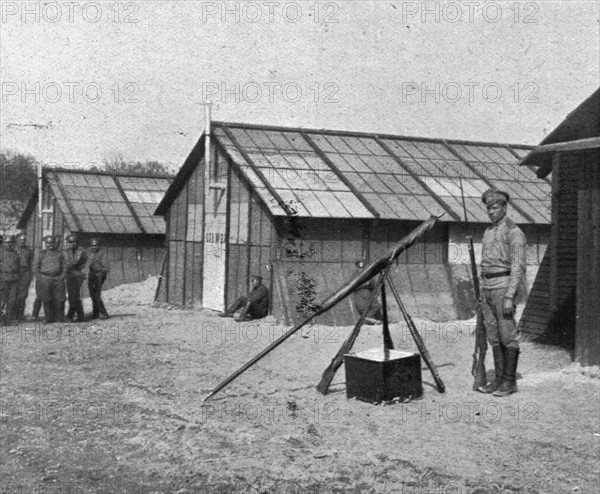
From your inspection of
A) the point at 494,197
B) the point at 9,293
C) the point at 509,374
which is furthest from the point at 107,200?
the point at 509,374

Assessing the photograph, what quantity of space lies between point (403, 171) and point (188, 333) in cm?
782

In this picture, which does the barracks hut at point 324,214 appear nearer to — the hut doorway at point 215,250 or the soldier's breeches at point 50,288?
the hut doorway at point 215,250

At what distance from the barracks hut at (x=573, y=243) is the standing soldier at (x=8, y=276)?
10.4 meters

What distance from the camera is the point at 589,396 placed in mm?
7844

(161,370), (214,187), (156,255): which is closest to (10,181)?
(156,255)

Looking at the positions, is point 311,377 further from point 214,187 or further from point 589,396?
point 214,187

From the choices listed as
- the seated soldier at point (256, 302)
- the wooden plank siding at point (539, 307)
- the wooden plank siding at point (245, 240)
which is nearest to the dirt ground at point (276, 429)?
→ the wooden plank siding at point (539, 307)

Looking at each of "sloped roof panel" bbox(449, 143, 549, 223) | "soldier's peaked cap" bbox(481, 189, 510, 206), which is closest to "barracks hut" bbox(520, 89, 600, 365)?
"soldier's peaked cap" bbox(481, 189, 510, 206)

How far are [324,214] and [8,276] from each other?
22.6ft

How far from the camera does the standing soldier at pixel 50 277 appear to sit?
14.6 meters

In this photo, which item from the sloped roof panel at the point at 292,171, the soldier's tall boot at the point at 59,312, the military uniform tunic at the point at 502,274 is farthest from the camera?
the sloped roof panel at the point at 292,171

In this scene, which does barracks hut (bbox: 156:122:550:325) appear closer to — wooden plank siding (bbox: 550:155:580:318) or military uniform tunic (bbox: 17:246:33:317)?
wooden plank siding (bbox: 550:155:580:318)

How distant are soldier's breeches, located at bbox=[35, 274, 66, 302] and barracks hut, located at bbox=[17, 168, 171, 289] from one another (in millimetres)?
8505

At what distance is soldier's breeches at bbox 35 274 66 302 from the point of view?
1462 centimetres
